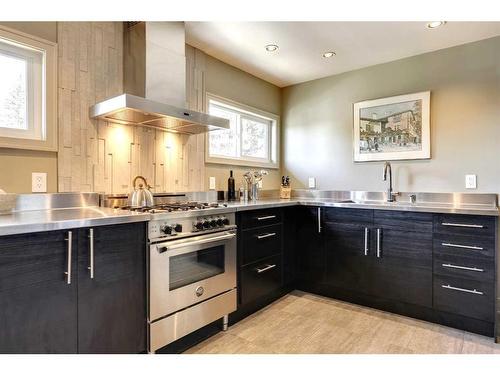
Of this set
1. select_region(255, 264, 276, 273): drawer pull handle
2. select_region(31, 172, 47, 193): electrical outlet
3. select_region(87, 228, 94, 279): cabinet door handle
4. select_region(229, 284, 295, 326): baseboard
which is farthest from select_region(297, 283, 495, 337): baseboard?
select_region(31, 172, 47, 193): electrical outlet

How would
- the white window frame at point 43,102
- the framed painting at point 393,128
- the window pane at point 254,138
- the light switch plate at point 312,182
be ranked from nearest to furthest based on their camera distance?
the white window frame at point 43,102, the framed painting at point 393,128, the window pane at point 254,138, the light switch plate at point 312,182

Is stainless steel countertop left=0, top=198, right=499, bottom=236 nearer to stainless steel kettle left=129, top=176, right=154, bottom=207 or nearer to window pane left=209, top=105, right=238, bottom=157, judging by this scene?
stainless steel kettle left=129, top=176, right=154, bottom=207

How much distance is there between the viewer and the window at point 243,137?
118 inches

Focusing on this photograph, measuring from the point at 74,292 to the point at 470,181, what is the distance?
9.90 feet

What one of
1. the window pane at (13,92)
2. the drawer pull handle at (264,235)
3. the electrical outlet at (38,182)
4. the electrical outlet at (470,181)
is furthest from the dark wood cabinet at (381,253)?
the window pane at (13,92)

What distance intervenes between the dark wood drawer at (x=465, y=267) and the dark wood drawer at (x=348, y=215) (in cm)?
56

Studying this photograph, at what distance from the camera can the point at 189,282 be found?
1.87 metres

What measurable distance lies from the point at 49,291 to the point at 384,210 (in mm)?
2300

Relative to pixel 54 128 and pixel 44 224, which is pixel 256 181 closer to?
pixel 54 128

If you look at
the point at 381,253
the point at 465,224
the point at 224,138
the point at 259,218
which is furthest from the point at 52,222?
the point at 465,224

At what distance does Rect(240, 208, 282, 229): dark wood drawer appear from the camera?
7.51 ft

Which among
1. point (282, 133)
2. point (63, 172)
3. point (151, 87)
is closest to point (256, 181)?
point (282, 133)

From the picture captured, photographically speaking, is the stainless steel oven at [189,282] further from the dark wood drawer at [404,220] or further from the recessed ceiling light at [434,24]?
the recessed ceiling light at [434,24]

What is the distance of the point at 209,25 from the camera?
89.6 inches
